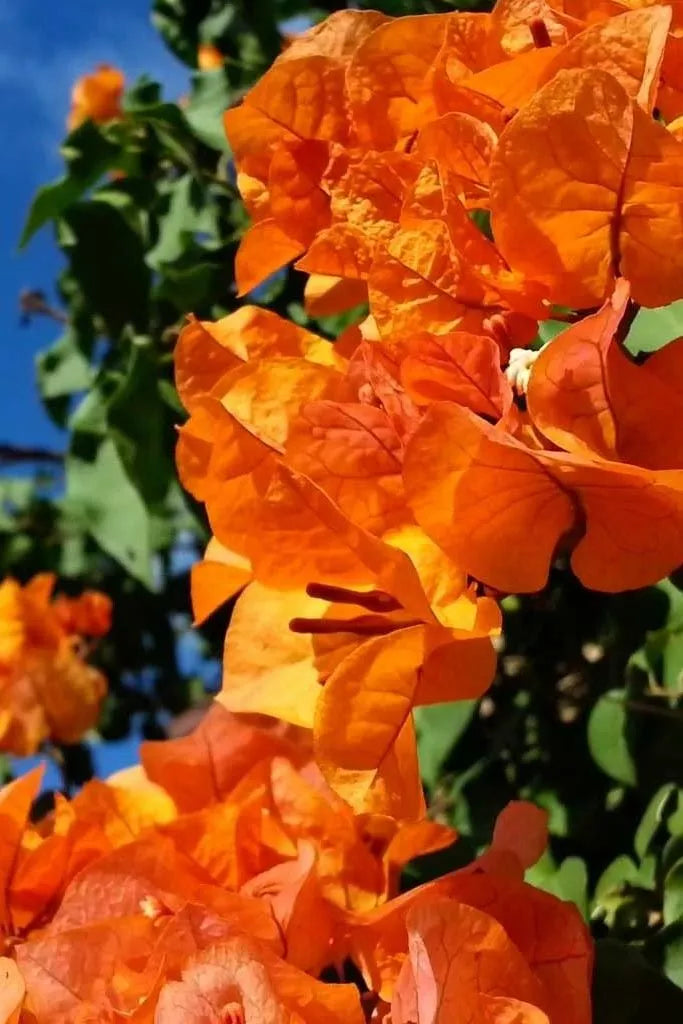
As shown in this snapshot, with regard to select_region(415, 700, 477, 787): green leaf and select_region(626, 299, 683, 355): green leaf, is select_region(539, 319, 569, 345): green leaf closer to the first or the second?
select_region(626, 299, 683, 355): green leaf

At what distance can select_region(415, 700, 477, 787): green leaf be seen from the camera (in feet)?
2.87

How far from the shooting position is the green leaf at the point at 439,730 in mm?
874

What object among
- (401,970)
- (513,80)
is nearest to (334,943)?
(401,970)

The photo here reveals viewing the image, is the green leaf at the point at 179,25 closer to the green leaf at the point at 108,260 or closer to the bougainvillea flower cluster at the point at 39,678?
the green leaf at the point at 108,260

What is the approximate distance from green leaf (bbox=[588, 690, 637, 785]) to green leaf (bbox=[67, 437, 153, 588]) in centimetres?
39

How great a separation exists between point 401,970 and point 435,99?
312 millimetres

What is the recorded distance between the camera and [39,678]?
4.11 feet

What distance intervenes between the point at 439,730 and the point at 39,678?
1.69 feet

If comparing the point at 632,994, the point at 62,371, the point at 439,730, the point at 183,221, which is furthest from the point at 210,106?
the point at 632,994

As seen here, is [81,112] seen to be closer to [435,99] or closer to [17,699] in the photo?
[17,699]

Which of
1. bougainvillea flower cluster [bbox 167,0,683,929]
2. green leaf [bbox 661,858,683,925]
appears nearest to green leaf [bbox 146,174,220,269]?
bougainvillea flower cluster [bbox 167,0,683,929]

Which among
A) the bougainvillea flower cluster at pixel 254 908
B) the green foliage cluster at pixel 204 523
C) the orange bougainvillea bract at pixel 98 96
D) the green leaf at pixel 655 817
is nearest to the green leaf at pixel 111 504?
the green foliage cluster at pixel 204 523

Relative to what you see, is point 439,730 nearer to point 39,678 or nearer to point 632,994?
point 632,994

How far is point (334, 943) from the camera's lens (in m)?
0.52
